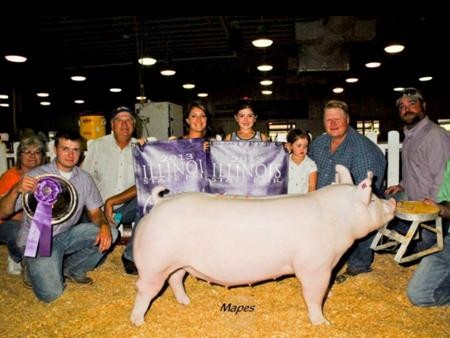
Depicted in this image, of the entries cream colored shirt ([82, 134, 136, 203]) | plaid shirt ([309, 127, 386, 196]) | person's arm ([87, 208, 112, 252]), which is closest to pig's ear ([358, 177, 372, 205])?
plaid shirt ([309, 127, 386, 196])

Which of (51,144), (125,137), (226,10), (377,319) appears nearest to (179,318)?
(377,319)

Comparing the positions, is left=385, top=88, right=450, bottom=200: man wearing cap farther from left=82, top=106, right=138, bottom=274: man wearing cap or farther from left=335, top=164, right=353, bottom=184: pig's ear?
left=82, top=106, right=138, bottom=274: man wearing cap

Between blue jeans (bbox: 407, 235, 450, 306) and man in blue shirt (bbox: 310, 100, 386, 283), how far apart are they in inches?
25.8

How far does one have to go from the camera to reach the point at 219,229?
8.46ft

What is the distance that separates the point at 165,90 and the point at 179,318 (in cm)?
1744

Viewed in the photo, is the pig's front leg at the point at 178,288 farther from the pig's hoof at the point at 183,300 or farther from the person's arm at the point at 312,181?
the person's arm at the point at 312,181

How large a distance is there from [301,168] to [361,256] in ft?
3.66

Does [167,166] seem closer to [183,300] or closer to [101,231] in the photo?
[101,231]

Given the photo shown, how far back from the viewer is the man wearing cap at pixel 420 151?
12.7 feet

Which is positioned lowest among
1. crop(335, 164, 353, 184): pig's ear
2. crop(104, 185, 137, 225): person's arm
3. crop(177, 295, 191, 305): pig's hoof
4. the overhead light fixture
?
crop(177, 295, 191, 305): pig's hoof

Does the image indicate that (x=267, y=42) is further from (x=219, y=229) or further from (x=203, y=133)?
(x=219, y=229)

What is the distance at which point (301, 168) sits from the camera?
4004 mm

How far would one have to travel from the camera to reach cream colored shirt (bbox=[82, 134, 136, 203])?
168 inches

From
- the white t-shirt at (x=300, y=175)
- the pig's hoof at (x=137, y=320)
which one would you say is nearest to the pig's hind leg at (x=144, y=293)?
the pig's hoof at (x=137, y=320)
